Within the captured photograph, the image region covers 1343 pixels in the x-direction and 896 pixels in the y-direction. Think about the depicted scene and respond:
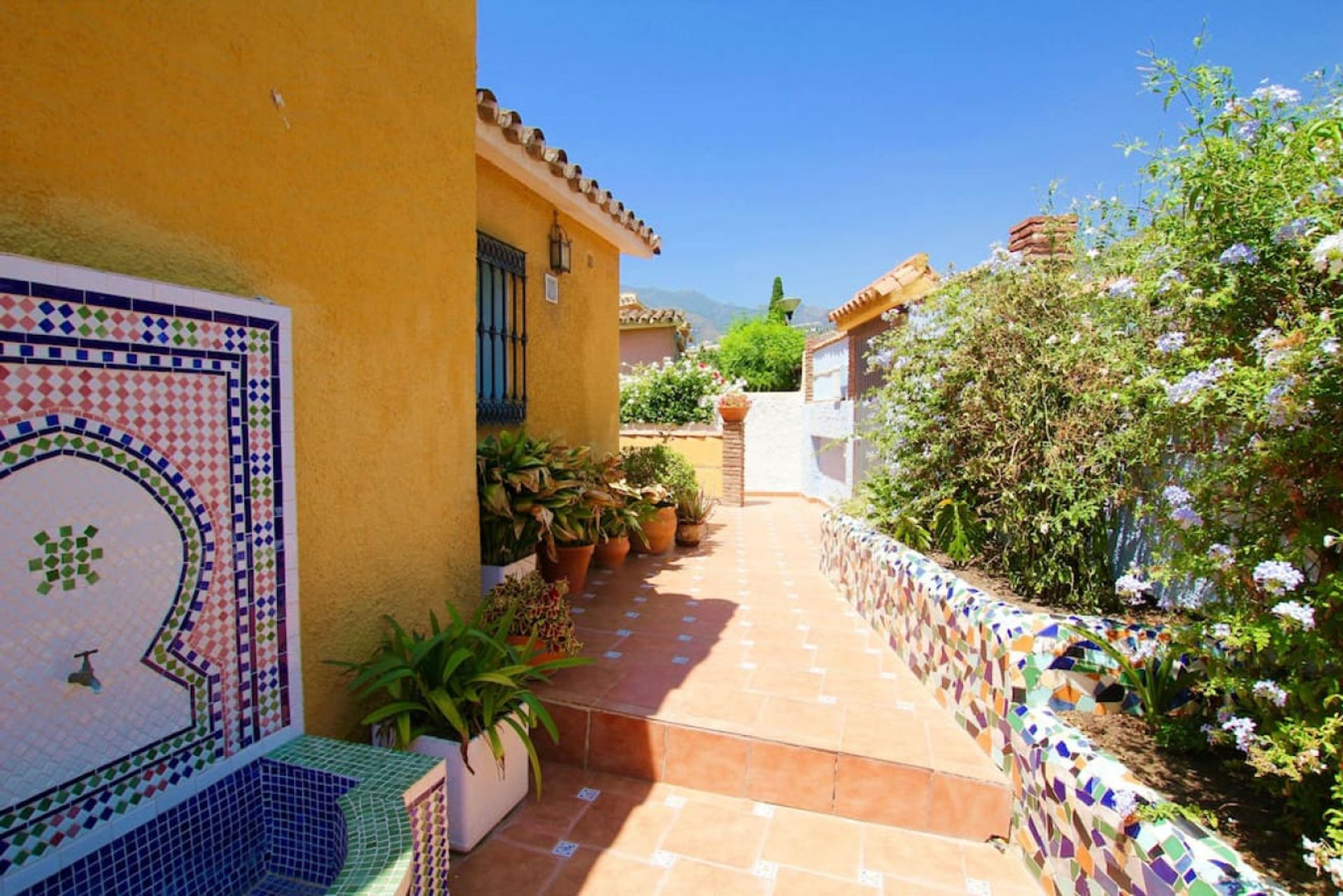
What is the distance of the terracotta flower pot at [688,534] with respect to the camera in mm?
Result: 9977

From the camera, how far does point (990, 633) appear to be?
13.1ft

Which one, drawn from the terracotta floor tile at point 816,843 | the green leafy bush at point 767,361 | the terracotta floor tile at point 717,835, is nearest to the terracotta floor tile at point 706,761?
the terracotta floor tile at point 717,835

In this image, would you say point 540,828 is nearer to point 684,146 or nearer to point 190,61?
point 190,61

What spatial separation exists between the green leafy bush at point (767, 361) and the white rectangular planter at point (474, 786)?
88.0ft

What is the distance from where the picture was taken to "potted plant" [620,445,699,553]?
30.6 ft

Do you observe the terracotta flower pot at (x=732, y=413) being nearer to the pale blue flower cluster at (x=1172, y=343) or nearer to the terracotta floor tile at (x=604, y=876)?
the pale blue flower cluster at (x=1172, y=343)

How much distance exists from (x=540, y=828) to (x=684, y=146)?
23.8 metres

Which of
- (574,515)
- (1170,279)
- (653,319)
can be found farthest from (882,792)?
Result: (653,319)

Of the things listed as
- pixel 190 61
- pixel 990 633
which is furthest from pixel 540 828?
pixel 190 61

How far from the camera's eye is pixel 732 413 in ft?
44.3

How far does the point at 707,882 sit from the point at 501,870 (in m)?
1.03

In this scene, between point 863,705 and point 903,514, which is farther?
point 903,514

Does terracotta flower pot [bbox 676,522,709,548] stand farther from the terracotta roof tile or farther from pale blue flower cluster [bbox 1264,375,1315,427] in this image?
the terracotta roof tile

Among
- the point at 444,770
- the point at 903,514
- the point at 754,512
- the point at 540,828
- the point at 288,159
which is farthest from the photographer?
the point at 754,512
